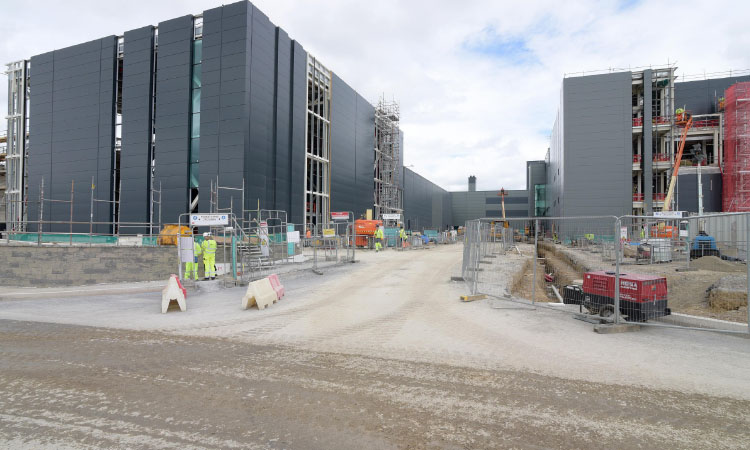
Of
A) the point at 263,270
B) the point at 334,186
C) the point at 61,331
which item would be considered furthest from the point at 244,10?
the point at 61,331

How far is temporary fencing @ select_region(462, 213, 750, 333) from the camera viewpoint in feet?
23.7

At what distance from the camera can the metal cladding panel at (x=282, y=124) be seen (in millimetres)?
30391

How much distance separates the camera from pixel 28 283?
15469 mm

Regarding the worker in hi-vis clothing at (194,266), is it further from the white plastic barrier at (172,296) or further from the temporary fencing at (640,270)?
the temporary fencing at (640,270)

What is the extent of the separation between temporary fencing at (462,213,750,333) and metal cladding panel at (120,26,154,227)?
91.6 feet

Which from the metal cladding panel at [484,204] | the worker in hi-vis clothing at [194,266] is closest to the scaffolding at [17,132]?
the worker in hi-vis clothing at [194,266]

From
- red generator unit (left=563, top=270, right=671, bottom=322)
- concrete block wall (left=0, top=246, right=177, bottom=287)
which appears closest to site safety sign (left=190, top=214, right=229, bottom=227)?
concrete block wall (left=0, top=246, right=177, bottom=287)

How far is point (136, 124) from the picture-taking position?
30.8 m

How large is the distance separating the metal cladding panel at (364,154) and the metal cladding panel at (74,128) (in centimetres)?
2360

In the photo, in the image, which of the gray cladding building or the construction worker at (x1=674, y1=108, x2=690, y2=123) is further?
the construction worker at (x1=674, y1=108, x2=690, y2=123)

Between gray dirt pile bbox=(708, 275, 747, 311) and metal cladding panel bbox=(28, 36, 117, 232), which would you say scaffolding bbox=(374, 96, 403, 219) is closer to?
metal cladding panel bbox=(28, 36, 117, 232)

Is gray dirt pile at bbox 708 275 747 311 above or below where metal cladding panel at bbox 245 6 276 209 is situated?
below

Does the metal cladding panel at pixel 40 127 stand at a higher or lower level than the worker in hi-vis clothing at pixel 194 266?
higher

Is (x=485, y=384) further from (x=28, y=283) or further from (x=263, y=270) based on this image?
(x=28, y=283)
